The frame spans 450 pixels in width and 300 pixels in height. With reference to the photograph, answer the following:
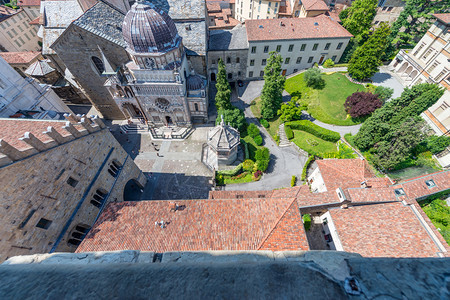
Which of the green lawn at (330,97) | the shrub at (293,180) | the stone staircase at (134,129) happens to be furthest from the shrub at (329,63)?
the stone staircase at (134,129)

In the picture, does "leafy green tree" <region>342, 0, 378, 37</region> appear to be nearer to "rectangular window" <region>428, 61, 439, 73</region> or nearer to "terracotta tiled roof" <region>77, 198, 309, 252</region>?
"rectangular window" <region>428, 61, 439, 73</region>

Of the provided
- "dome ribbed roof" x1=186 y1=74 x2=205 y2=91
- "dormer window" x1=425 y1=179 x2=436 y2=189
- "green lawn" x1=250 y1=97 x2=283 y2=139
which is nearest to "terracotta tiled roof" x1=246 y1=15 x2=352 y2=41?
"green lawn" x1=250 y1=97 x2=283 y2=139

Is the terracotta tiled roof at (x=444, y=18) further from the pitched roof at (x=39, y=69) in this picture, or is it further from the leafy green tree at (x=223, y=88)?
the pitched roof at (x=39, y=69)

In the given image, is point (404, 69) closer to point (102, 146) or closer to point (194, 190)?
point (194, 190)

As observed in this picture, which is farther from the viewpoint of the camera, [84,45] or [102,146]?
[84,45]

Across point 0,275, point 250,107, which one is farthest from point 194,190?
point 0,275

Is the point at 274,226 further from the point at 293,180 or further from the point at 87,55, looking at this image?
the point at 87,55
